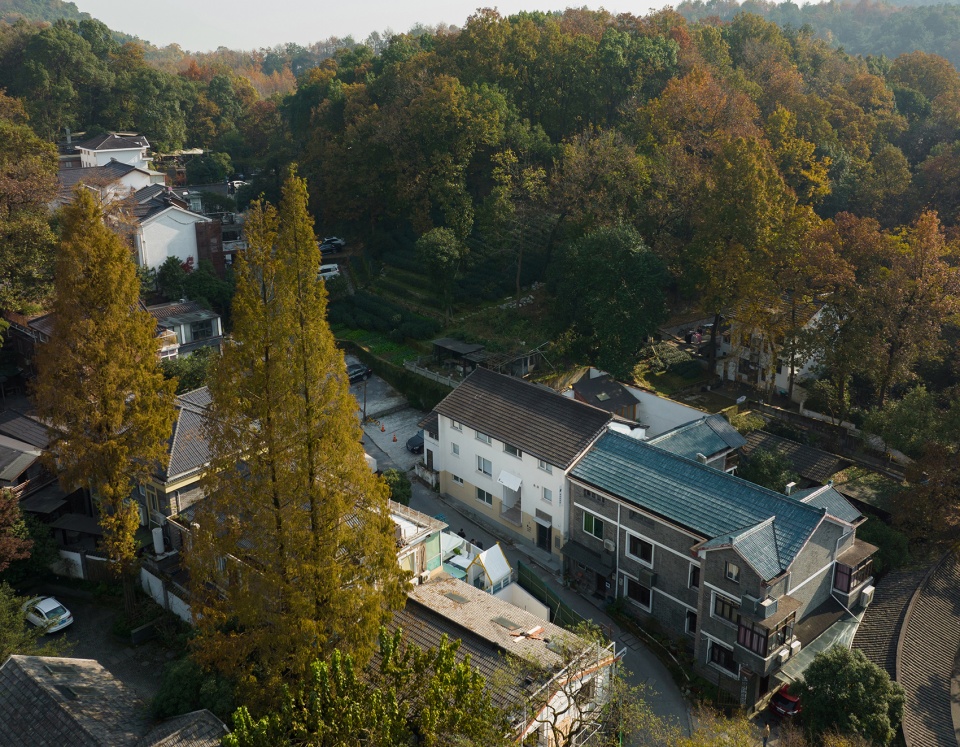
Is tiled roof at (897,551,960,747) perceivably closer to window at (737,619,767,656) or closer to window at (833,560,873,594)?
window at (833,560,873,594)

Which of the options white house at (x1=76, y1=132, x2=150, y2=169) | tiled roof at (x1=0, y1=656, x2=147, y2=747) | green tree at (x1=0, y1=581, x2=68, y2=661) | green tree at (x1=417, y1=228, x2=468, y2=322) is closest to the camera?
tiled roof at (x1=0, y1=656, x2=147, y2=747)

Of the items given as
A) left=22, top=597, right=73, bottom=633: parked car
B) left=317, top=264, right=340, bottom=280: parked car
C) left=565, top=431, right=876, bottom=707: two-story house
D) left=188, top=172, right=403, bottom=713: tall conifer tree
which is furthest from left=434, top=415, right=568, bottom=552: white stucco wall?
left=317, top=264, right=340, bottom=280: parked car

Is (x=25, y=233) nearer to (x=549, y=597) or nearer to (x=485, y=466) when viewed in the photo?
(x=485, y=466)

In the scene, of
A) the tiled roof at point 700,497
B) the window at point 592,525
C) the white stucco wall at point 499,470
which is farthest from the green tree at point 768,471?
the white stucco wall at point 499,470

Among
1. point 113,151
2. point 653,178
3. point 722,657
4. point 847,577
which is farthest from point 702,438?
point 113,151

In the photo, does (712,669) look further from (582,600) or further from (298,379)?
(298,379)

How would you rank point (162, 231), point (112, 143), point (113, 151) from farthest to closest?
point (112, 143), point (113, 151), point (162, 231)
